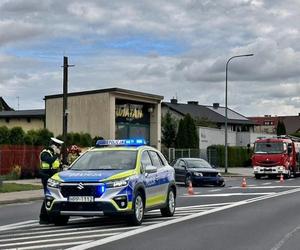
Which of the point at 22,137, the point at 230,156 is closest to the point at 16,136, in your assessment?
the point at 22,137

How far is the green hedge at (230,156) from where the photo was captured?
60438 mm

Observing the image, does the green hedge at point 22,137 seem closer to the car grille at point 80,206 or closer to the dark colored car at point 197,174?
the dark colored car at point 197,174

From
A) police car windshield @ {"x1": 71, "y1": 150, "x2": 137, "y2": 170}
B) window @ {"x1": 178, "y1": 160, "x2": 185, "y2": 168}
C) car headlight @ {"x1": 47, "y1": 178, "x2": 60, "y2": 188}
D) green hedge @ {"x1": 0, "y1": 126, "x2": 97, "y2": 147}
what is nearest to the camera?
car headlight @ {"x1": 47, "y1": 178, "x2": 60, "y2": 188}

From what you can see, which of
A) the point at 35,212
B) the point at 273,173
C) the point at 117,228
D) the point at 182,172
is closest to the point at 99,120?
the point at 273,173

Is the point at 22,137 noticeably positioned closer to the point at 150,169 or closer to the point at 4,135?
the point at 4,135

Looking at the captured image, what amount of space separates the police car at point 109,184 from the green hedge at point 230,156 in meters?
44.1

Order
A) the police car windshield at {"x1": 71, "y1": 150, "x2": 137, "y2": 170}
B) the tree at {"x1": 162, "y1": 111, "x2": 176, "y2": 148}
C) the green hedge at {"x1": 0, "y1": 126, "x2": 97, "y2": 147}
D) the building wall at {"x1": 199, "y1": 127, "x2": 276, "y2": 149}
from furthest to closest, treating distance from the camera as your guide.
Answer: the tree at {"x1": 162, "y1": 111, "x2": 176, "y2": 148} → the building wall at {"x1": 199, "y1": 127, "x2": 276, "y2": 149} → the green hedge at {"x1": 0, "y1": 126, "x2": 97, "y2": 147} → the police car windshield at {"x1": 71, "y1": 150, "x2": 137, "y2": 170}

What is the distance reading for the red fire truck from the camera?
4169 cm

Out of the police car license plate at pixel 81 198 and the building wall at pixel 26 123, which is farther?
the building wall at pixel 26 123

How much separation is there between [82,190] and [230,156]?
52.7 m

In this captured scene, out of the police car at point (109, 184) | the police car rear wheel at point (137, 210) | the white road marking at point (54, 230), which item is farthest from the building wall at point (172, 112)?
the white road marking at point (54, 230)

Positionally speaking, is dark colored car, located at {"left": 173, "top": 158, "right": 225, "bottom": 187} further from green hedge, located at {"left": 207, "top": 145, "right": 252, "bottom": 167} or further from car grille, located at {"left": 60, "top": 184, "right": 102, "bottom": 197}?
green hedge, located at {"left": 207, "top": 145, "right": 252, "bottom": 167}

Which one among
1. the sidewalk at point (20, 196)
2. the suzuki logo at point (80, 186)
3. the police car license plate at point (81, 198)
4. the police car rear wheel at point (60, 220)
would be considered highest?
the suzuki logo at point (80, 186)

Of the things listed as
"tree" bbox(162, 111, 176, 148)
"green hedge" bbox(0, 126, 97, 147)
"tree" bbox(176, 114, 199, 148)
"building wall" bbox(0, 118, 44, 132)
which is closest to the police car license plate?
"green hedge" bbox(0, 126, 97, 147)
